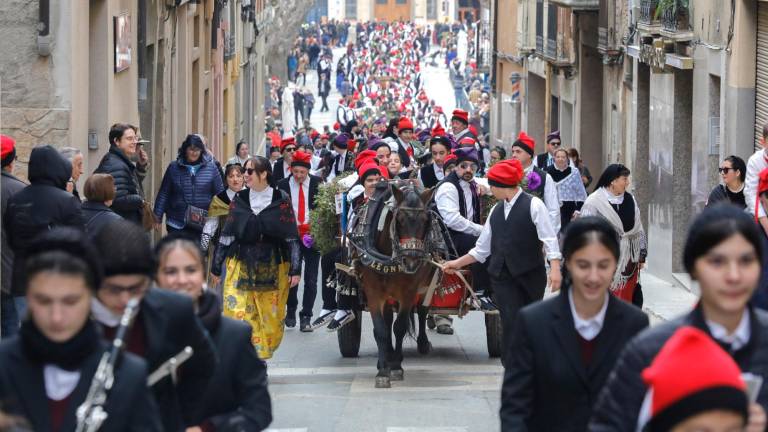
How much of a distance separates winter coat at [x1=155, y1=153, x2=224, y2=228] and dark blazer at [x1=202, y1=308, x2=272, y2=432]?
371 inches

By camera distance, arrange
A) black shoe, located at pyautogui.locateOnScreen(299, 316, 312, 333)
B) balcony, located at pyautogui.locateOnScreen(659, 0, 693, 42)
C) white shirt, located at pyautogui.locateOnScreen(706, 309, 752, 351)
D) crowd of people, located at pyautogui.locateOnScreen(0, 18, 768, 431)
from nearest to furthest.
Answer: crowd of people, located at pyautogui.locateOnScreen(0, 18, 768, 431)
white shirt, located at pyautogui.locateOnScreen(706, 309, 752, 351)
black shoe, located at pyautogui.locateOnScreen(299, 316, 312, 333)
balcony, located at pyautogui.locateOnScreen(659, 0, 693, 42)

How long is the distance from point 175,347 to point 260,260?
7.17 meters

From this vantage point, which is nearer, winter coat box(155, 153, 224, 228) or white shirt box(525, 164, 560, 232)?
white shirt box(525, 164, 560, 232)

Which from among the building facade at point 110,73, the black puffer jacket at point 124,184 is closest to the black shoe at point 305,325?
the building facade at point 110,73

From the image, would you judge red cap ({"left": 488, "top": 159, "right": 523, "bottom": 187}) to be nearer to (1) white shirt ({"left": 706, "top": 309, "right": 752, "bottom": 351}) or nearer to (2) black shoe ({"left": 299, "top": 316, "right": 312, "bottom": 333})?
(2) black shoe ({"left": 299, "top": 316, "right": 312, "bottom": 333})

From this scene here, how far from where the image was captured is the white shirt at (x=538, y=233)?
36.1ft

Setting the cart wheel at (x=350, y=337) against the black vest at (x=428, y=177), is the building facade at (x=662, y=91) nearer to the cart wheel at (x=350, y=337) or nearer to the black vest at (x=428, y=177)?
the black vest at (x=428, y=177)

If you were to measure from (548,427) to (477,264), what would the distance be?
781cm

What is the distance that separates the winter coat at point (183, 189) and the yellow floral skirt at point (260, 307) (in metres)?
2.71

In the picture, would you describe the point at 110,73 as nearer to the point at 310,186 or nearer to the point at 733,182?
the point at 310,186

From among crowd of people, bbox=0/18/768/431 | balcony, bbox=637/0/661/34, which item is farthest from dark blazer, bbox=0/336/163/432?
balcony, bbox=637/0/661/34

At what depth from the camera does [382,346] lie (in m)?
12.5

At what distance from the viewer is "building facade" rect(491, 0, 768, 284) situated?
59.6ft

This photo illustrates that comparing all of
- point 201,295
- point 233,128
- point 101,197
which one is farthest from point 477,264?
point 233,128
